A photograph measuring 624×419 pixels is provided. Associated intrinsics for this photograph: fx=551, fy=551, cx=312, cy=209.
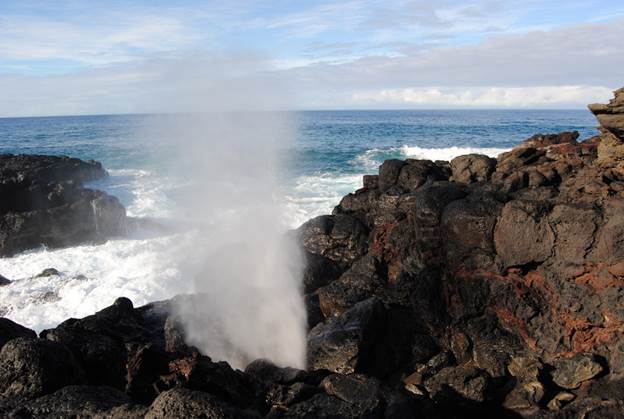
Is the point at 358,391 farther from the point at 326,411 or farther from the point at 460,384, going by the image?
the point at 460,384

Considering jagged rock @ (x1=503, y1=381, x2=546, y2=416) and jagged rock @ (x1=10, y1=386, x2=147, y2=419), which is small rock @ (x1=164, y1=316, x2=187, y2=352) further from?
jagged rock @ (x1=503, y1=381, x2=546, y2=416)

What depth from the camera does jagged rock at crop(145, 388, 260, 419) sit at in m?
5.12

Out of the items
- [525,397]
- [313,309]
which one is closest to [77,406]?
[525,397]

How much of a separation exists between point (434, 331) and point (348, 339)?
2063 mm

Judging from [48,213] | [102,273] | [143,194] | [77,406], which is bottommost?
[102,273]

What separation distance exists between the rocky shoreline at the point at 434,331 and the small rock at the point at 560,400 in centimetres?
3

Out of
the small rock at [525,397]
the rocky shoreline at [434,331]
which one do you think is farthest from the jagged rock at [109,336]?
the small rock at [525,397]

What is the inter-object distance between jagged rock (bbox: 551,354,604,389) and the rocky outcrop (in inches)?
757

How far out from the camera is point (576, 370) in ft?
29.5

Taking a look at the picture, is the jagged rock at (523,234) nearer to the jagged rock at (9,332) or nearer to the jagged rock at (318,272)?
the jagged rock at (318,272)

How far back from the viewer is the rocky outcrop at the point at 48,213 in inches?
879

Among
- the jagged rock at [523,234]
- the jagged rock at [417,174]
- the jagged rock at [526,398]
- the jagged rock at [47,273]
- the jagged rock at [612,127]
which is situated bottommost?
the jagged rock at [47,273]

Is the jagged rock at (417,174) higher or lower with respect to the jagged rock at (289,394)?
higher

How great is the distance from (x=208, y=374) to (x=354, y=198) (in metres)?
9.81
